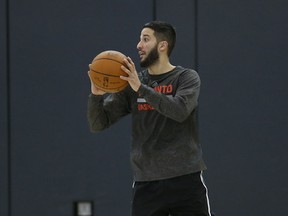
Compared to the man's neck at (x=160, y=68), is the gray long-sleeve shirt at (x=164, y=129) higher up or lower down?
lower down

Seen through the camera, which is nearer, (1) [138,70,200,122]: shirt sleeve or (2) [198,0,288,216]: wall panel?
(1) [138,70,200,122]: shirt sleeve

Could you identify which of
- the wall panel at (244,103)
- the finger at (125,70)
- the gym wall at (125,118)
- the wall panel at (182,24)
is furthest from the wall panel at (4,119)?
the finger at (125,70)

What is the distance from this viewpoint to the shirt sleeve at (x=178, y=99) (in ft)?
13.0

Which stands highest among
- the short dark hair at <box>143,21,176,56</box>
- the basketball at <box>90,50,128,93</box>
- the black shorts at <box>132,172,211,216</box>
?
the short dark hair at <box>143,21,176,56</box>

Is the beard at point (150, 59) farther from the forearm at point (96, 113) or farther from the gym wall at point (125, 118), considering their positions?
the gym wall at point (125, 118)

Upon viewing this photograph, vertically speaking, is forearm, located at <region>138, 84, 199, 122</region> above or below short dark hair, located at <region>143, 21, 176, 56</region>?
below

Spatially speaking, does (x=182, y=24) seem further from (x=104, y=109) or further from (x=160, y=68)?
(x=104, y=109)

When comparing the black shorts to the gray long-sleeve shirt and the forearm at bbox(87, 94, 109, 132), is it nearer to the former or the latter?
the gray long-sleeve shirt

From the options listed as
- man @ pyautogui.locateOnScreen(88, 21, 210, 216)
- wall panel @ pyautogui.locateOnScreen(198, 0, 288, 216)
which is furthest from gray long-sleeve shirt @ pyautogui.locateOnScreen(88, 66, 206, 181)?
wall panel @ pyautogui.locateOnScreen(198, 0, 288, 216)

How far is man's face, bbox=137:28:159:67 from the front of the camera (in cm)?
433

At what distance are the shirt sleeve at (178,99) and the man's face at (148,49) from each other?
0.24 m

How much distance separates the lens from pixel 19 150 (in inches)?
240

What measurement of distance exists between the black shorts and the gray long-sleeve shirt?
5 cm

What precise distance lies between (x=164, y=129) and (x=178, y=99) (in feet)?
0.81
